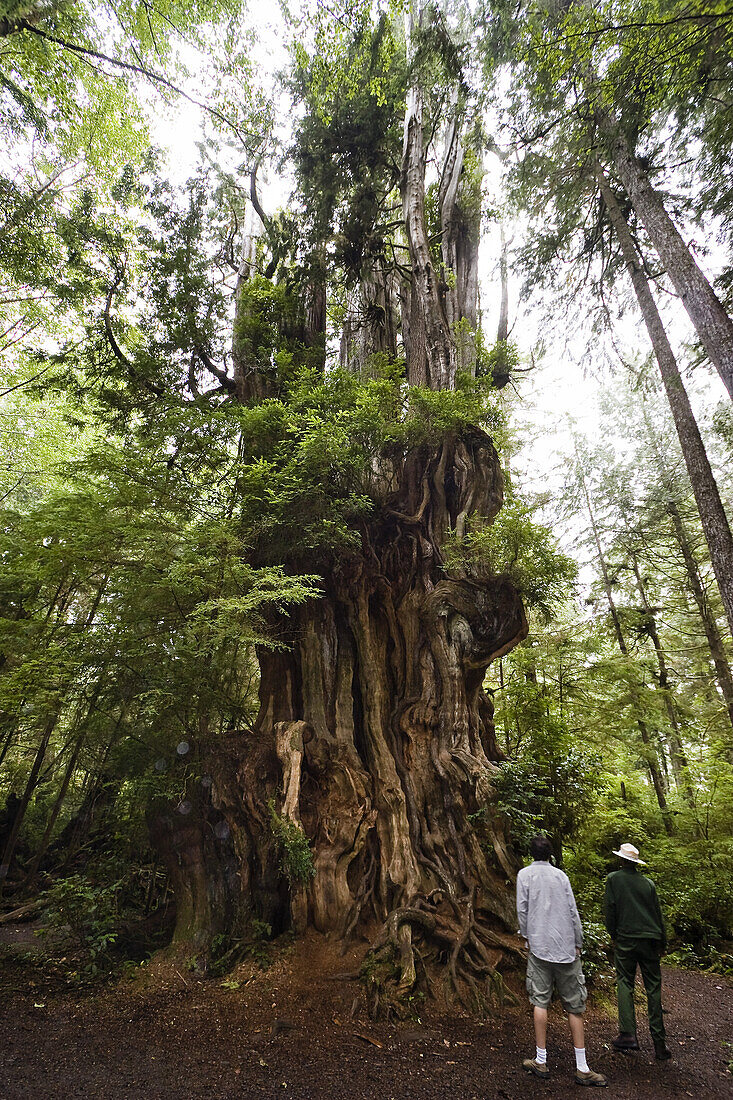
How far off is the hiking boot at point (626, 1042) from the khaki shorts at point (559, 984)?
79cm

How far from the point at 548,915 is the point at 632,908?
98 cm

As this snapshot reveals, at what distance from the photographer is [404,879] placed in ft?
17.7

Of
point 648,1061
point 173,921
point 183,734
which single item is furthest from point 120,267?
point 648,1061

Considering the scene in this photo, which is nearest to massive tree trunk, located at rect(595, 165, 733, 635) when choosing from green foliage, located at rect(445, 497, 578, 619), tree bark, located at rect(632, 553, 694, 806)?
green foliage, located at rect(445, 497, 578, 619)

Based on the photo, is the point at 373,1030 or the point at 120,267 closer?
the point at 373,1030

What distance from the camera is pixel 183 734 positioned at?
6590 millimetres

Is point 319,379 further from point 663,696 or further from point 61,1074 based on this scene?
point 663,696

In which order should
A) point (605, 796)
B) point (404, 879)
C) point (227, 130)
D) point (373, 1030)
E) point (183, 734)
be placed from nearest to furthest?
point (373, 1030) → point (404, 879) → point (183, 734) → point (605, 796) → point (227, 130)

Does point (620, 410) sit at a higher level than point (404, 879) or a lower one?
higher

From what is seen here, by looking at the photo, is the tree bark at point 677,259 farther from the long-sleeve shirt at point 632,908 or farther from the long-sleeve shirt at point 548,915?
the long-sleeve shirt at point 548,915

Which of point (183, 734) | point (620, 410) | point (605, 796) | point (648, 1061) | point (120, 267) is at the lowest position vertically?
point (648, 1061)

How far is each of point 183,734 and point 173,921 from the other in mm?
2281

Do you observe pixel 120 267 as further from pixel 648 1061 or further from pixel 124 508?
pixel 648 1061

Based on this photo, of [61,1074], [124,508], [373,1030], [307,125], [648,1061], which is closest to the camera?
[61,1074]
